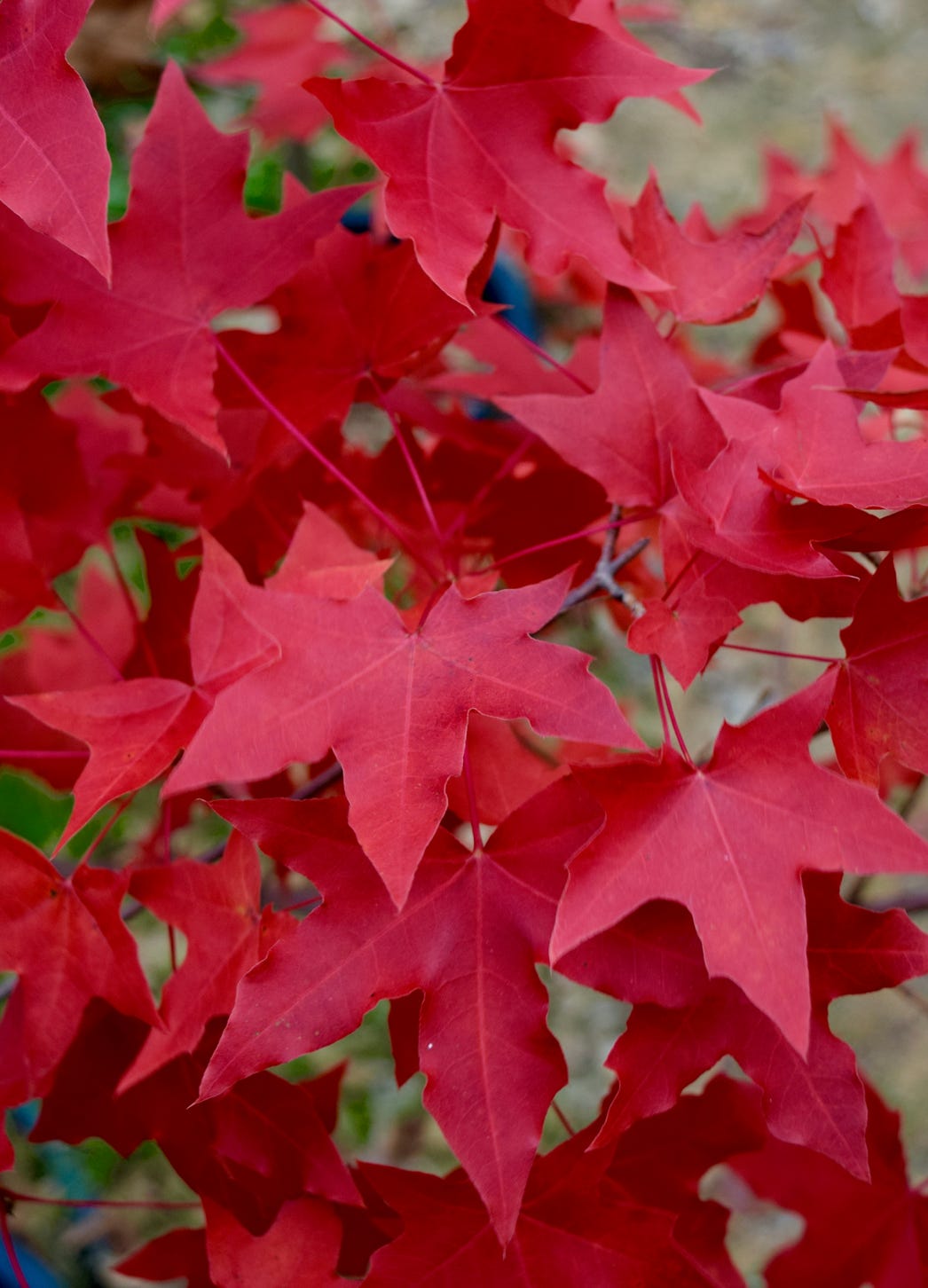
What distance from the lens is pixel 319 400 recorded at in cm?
70

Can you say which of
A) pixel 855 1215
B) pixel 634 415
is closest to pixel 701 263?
pixel 634 415

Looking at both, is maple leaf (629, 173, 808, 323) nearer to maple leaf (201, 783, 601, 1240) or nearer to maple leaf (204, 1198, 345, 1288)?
maple leaf (201, 783, 601, 1240)

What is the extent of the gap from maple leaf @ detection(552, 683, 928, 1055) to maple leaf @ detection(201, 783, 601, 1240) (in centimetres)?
5

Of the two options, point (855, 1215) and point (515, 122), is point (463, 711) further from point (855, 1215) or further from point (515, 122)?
point (855, 1215)

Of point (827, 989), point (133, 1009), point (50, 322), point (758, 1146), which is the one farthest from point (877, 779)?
point (50, 322)

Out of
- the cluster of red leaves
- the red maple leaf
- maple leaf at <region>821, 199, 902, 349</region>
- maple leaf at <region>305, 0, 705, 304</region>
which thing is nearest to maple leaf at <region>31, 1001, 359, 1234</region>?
the cluster of red leaves

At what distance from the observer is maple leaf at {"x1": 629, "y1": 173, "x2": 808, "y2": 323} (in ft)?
2.13

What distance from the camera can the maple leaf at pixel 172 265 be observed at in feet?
2.05

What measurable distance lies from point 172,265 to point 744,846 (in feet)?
1.47

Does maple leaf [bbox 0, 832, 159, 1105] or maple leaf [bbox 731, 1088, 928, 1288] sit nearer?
maple leaf [bbox 0, 832, 159, 1105]

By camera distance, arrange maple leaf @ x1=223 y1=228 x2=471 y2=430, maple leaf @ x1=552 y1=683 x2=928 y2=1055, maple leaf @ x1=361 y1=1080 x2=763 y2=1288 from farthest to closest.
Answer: maple leaf @ x1=223 y1=228 x2=471 y2=430 → maple leaf @ x1=361 y1=1080 x2=763 y2=1288 → maple leaf @ x1=552 y1=683 x2=928 y2=1055

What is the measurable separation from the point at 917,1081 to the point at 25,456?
134cm

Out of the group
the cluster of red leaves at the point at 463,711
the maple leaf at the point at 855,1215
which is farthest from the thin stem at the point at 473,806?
the maple leaf at the point at 855,1215

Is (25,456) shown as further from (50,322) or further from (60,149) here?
(60,149)
